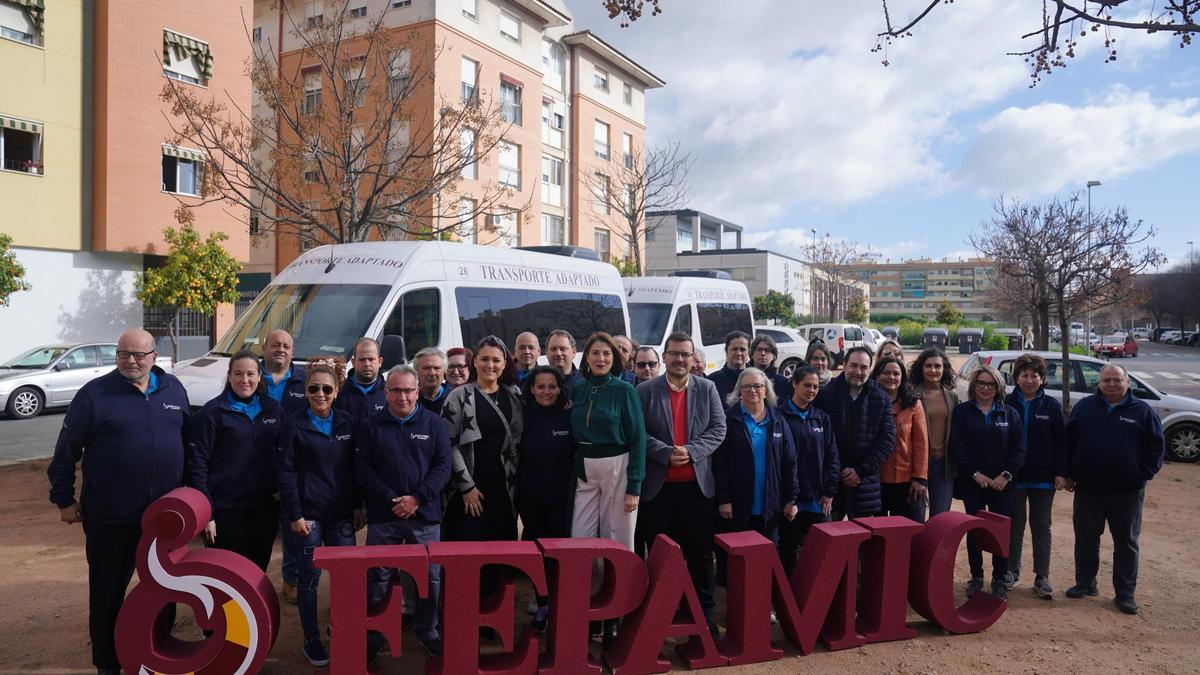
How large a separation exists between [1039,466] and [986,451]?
47 centimetres

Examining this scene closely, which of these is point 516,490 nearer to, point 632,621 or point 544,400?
point 544,400

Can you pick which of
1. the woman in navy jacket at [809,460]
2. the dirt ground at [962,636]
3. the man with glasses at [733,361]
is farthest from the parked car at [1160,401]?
the woman in navy jacket at [809,460]

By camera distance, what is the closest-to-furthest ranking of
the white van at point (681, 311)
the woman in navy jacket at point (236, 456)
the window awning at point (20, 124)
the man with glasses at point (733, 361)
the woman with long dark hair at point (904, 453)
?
the woman in navy jacket at point (236, 456) → the woman with long dark hair at point (904, 453) → the man with glasses at point (733, 361) → the white van at point (681, 311) → the window awning at point (20, 124)

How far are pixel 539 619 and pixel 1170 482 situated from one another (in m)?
9.24

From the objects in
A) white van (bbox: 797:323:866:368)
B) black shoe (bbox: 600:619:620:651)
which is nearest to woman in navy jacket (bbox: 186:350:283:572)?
black shoe (bbox: 600:619:620:651)

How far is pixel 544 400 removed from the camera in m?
4.81

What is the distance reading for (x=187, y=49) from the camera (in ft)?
74.0

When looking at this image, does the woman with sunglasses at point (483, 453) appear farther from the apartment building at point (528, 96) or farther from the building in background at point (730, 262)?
the building in background at point (730, 262)

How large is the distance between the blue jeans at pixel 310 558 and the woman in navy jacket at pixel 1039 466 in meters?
4.69

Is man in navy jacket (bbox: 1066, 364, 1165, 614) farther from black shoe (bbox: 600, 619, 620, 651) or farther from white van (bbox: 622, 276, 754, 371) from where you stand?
white van (bbox: 622, 276, 754, 371)

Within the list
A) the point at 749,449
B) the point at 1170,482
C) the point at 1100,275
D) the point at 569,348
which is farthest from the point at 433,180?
the point at 1100,275

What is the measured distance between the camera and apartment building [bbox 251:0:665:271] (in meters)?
26.2

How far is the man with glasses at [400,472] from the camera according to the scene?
441cm

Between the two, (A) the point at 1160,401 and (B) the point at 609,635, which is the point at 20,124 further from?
(A) the point at 1160,401
